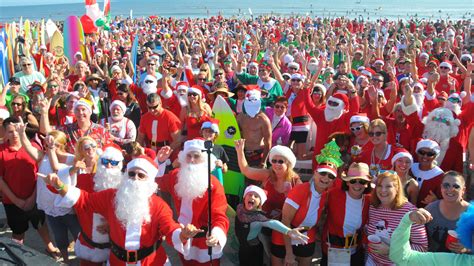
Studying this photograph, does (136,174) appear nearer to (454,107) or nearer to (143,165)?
(143,165)

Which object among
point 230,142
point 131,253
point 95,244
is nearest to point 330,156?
point 131,253

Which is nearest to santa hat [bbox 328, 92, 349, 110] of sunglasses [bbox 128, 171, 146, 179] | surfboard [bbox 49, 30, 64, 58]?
sunglasses [bbox 128, 171, 146, 179]

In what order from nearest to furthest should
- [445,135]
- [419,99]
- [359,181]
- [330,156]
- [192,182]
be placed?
[359,181] < [192,182] < [330,156] < [445,135] < [419,99]

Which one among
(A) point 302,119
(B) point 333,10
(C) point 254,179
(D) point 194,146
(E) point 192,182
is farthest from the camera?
(B) point 333,10

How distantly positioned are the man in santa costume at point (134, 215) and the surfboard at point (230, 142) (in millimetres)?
2002

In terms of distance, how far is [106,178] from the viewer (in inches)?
165

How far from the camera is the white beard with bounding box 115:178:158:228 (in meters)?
3.72

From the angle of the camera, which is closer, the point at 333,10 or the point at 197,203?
the point at 197,203

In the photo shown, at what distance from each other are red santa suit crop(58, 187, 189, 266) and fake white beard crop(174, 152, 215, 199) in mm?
387

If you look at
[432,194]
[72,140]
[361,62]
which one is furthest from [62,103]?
[361,62]

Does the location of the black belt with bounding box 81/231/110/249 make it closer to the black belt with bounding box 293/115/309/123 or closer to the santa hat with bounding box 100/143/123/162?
the santa hat with bounding box 100/143/123/162

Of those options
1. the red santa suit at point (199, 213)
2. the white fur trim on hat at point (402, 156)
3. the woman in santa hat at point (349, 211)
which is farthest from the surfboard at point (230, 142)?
the white fur trim on hat at point (402, 156)

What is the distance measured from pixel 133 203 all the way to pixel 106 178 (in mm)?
619

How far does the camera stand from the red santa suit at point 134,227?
3715 millimetres
